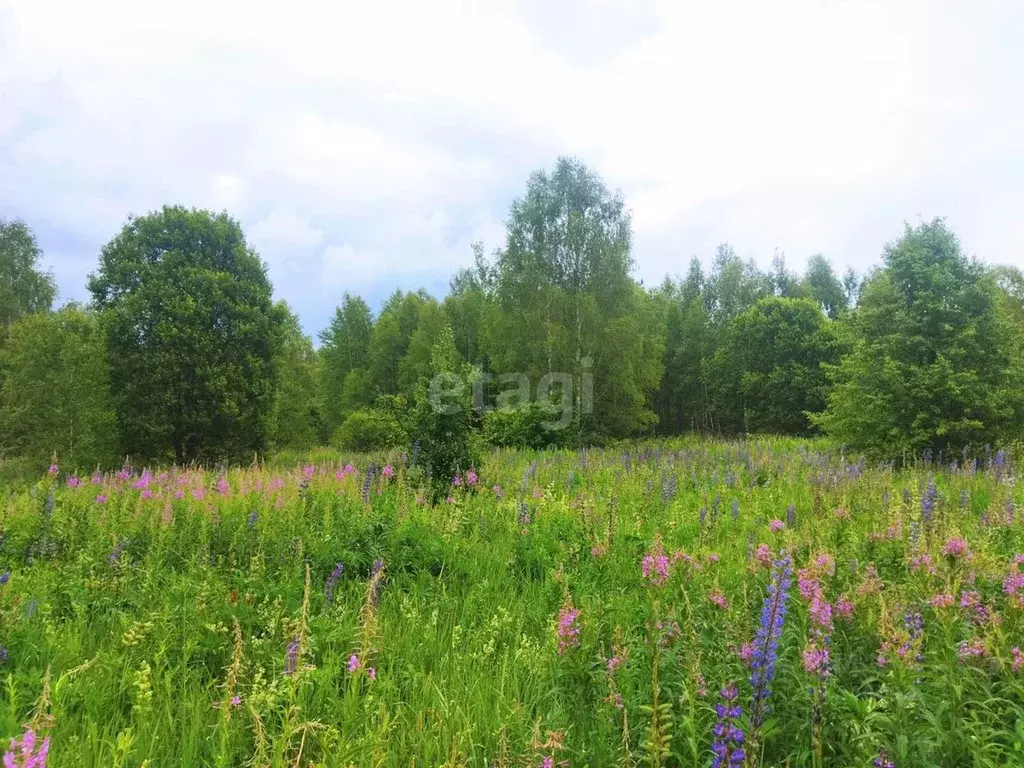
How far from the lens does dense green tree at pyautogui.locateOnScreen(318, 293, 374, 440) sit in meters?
38.8

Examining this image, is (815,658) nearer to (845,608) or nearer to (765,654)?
(765,654)

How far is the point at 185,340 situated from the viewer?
18047 mm

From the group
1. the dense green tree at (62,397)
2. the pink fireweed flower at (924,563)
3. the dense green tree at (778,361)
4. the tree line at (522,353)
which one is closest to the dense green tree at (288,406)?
the tree line at (522,353)

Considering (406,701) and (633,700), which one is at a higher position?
(633,700)

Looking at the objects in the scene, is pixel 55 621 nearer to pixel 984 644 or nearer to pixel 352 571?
pixel 352 571

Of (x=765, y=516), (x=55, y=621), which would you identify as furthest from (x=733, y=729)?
(x=765, y=516)

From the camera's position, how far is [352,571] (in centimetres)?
479

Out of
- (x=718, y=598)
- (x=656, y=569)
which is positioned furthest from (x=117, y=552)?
(x=718, y=598)

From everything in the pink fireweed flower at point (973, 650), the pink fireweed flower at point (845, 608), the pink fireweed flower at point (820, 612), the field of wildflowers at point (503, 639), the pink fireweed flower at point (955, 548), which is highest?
the pink fireweed flower at point (955, 548)

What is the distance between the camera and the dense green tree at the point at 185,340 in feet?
58.9

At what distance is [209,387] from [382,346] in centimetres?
2114

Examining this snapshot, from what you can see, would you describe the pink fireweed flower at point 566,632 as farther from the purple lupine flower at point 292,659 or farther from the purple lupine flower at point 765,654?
the purple lupine flower at point 292,659

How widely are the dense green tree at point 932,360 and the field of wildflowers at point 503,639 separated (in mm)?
4841

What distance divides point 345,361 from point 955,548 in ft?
138
